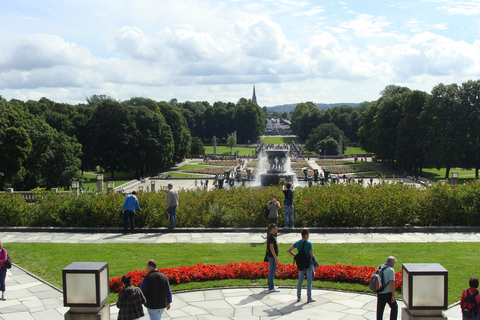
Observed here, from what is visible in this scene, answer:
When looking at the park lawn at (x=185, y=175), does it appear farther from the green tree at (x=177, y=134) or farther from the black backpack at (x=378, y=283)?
the black backpack at (x=378, y=283)

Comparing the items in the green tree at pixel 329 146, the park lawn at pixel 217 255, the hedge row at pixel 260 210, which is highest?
the green tree at pixel 329 146

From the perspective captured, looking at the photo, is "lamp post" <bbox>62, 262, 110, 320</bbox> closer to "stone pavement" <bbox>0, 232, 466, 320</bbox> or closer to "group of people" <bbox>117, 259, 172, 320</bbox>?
"group of people" <bbox>117, 259, 172, 320</bbox>

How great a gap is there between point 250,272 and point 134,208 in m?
6.01

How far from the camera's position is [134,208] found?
1455cm

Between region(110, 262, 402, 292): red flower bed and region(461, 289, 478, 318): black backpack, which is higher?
region(461, 289, 478, 318): black backpack

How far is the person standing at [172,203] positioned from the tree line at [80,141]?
22.1m

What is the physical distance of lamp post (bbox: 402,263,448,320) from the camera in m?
6.38

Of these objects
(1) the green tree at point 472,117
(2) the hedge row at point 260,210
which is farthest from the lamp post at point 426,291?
(1) the green tree at point 472,117

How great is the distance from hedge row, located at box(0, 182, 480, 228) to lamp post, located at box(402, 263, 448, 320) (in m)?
8.89

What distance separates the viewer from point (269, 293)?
9070mm

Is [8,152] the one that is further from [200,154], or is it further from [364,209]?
[200,154]

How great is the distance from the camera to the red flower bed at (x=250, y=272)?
9.62 m

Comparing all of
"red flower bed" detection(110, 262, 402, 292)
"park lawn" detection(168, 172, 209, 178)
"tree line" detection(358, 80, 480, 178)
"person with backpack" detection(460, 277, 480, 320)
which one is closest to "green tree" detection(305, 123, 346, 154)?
"tree line" detection(358, 80, 480, 178)

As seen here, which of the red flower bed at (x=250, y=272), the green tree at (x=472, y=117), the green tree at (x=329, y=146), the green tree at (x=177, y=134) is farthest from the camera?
the green tree at (x=329, y=146)
